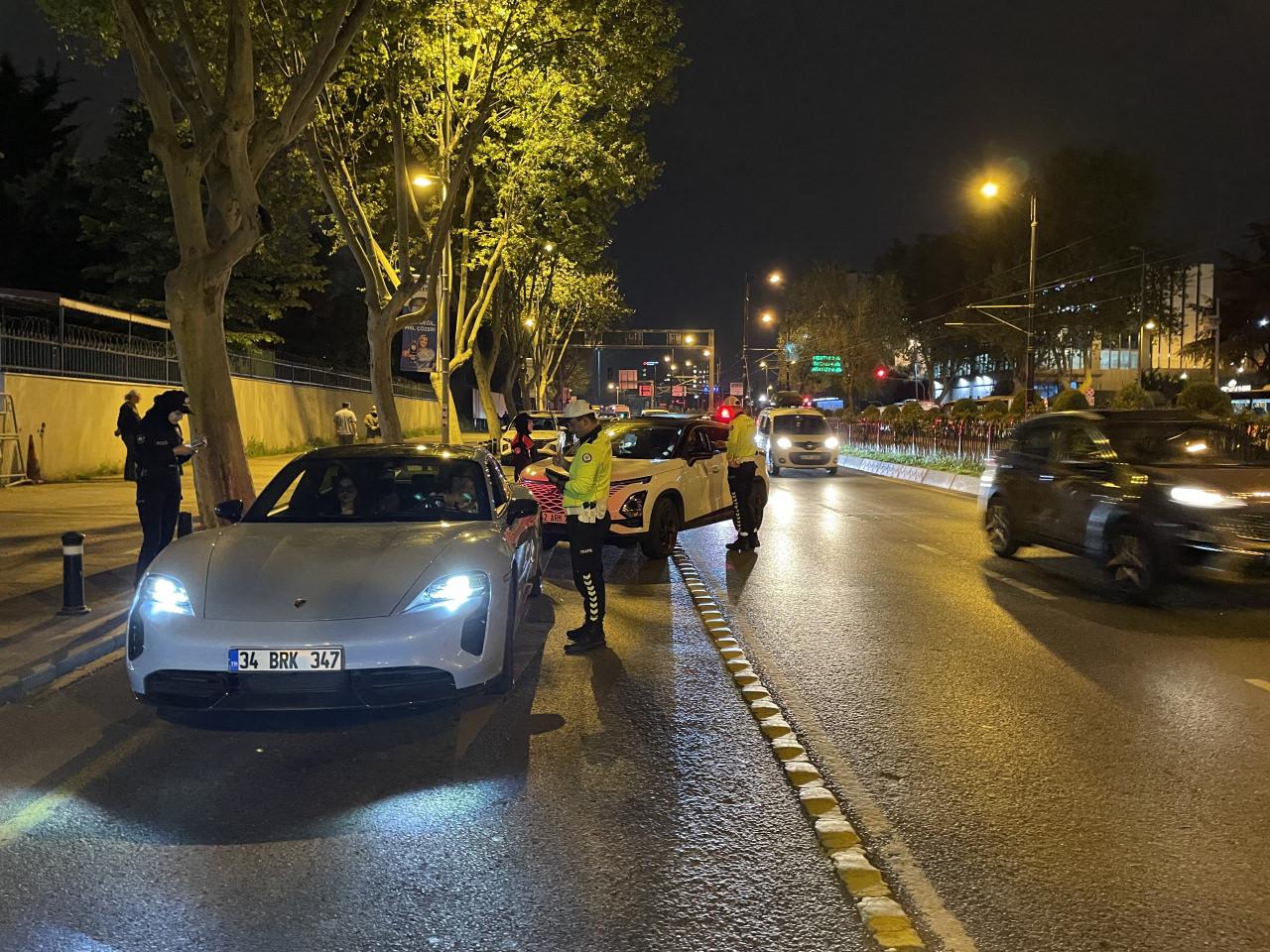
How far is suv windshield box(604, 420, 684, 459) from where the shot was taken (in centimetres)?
1270

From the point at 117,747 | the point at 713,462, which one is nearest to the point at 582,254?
the point at 713,462

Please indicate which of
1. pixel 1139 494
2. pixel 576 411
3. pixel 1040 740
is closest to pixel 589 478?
pixel 576 411

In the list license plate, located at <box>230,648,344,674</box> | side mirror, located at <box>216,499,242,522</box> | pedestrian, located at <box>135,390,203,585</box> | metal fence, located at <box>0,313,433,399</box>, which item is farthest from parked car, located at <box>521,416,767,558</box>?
metal fence, located at <box>0,313,433,399</box>

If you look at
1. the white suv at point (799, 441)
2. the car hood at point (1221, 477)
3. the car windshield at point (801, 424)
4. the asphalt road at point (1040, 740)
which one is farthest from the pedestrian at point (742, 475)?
the car windshield at point (801, 424)

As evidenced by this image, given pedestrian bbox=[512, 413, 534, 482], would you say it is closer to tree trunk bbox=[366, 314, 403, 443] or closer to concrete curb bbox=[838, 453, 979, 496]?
tree trunk bbox=[366, 314, 403, 443]

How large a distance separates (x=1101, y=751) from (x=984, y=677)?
1.52 m

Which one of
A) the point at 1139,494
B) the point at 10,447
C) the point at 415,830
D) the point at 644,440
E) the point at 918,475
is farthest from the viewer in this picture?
the point at 918,475

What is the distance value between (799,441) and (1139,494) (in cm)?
1981

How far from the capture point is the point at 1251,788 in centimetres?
471

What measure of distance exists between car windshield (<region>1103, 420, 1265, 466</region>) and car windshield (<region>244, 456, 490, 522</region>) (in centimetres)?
616

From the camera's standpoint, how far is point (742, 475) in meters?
12.5

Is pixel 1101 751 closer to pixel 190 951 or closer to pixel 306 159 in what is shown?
pixel 190 951

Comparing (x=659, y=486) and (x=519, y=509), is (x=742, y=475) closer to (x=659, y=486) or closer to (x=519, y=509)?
(x=659, y=486)

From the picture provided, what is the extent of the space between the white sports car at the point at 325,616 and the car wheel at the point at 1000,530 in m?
7.00
